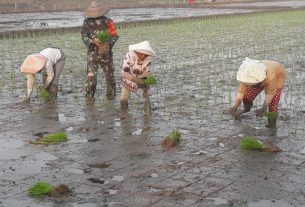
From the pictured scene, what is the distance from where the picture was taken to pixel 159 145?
18.9 ft

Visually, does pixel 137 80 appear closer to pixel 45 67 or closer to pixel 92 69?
pixel 92 69

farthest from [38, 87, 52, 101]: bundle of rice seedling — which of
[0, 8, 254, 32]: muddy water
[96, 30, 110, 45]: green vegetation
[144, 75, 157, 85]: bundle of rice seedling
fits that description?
[0, 8, 254, 32]: muddy water

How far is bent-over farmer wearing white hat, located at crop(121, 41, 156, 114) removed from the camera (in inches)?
259

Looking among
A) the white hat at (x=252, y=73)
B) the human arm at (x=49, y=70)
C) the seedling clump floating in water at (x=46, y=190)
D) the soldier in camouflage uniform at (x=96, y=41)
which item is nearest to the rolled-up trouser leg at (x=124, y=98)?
the soldier in camouflage uniform at (x=96, y=41)

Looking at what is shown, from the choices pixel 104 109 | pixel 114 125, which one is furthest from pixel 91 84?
pixel 114 125

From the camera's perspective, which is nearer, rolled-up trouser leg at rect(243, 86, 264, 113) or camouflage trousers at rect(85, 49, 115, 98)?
rolled-up trouser leg at rect(243, 86, 264, 113)

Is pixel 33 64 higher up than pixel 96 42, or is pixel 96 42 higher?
pixel 96 42

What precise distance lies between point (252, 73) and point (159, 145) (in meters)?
1.31

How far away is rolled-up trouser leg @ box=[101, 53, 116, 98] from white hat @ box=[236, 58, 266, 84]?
2.63 metres

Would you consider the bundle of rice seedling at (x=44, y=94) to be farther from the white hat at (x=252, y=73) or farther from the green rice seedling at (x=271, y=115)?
the green rice seedling at (x=271, y=115)

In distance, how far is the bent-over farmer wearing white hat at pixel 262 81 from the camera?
5.87 metres

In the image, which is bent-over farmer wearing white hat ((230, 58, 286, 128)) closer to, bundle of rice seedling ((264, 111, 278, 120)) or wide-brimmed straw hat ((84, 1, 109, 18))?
bundle of rice seedling ((264, 111, 278, 120))

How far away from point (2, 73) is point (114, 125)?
429cm

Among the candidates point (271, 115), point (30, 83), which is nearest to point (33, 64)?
point (30, 83)
